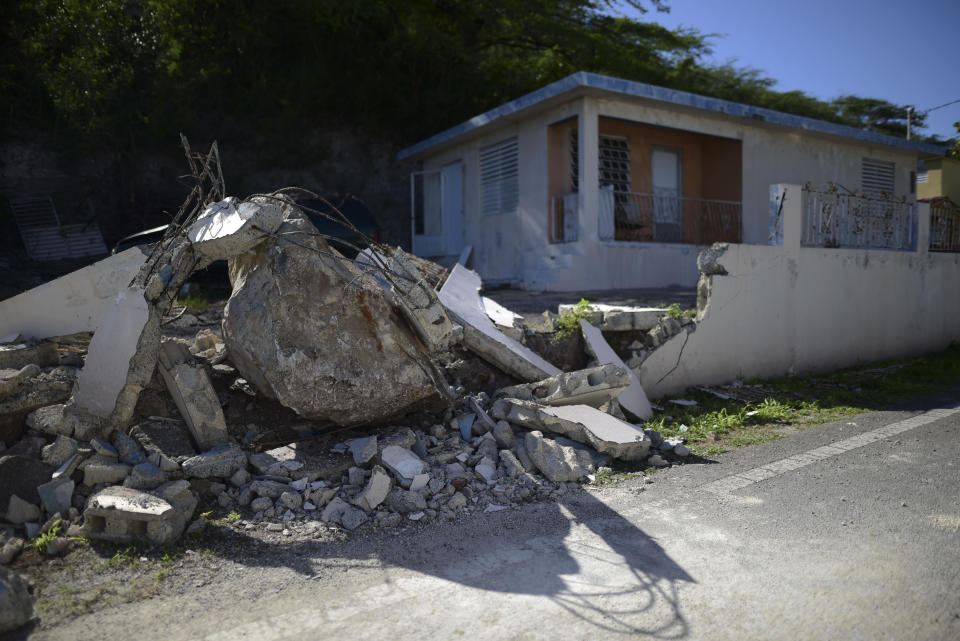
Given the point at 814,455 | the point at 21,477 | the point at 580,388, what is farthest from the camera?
the point at 580,388

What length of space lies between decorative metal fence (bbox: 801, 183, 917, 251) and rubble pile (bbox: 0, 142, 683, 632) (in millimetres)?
5425

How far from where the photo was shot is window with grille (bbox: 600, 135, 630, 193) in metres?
12.2

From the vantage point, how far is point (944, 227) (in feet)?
35.9

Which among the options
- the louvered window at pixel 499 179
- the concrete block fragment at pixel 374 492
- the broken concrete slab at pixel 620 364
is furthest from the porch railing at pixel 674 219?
the concrete block fragment at pixel 374 492

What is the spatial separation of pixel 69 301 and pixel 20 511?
2.60m

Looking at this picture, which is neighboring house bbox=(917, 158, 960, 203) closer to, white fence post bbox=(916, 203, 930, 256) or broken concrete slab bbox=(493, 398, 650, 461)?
white fence post bbox=(916, 203, 930, 256)

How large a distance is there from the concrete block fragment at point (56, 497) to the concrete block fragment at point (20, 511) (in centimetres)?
6

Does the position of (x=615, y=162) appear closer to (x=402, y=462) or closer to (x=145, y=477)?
(x=402, y=462)

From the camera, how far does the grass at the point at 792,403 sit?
5521 millimetres

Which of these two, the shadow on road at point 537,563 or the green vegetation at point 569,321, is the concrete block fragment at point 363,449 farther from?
the green vegetation at point 569,321

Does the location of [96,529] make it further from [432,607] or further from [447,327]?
[447,327]

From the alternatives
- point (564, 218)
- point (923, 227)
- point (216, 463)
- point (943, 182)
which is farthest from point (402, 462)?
point (943, 182)

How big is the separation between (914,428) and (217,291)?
30.2ft

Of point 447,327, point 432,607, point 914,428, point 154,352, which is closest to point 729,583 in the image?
point 432,607
